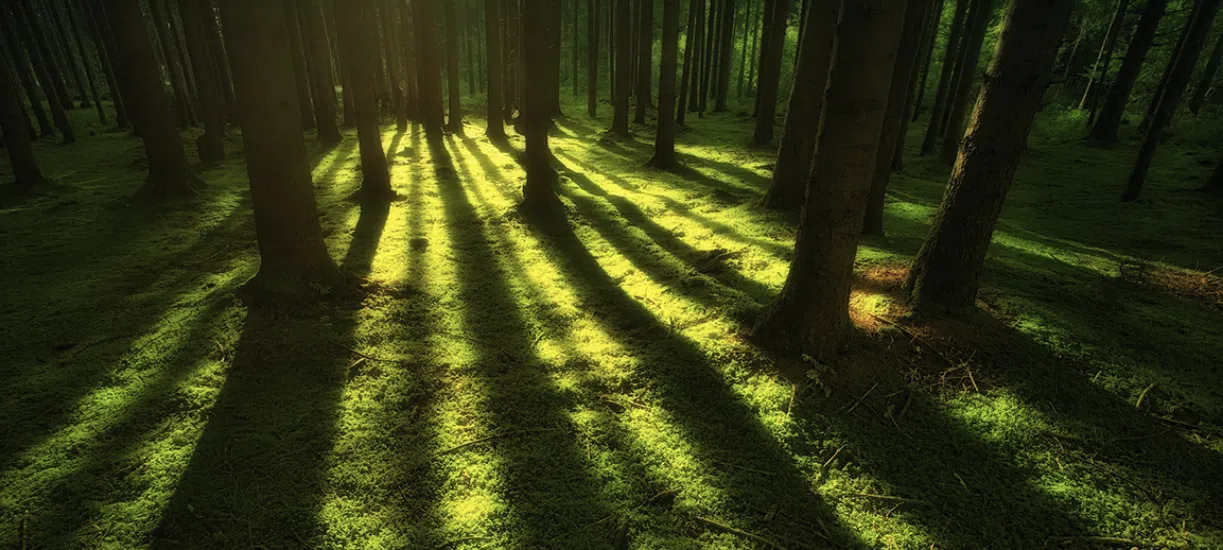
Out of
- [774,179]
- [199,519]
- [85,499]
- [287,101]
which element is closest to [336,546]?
[199,519]

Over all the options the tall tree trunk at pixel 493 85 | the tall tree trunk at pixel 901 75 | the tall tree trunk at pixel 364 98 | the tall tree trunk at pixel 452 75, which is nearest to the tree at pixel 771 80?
the tall tree trunk at pixel 493 85

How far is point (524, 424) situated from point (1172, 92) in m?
11.3

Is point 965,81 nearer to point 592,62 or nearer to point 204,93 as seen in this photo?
point 592,62

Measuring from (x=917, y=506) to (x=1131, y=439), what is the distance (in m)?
1.66

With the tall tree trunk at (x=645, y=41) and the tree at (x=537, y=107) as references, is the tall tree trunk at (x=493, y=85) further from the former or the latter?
the tree at (x=537, y=107)

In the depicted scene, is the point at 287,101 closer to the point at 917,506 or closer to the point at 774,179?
the point at 917,506

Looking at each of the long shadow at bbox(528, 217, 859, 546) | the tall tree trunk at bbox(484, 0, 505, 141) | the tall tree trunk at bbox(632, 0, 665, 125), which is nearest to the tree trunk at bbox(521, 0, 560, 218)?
the long shadow at bbox(528, 217, 859, 546)

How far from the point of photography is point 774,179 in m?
8.33

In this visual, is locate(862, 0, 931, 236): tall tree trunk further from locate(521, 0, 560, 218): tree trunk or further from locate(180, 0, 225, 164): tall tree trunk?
locate(180, 0, 225, 164): tall tree trunk

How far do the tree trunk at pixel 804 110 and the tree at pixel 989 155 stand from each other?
3.61 meters

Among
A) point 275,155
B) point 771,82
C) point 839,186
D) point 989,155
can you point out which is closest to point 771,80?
point 771,82

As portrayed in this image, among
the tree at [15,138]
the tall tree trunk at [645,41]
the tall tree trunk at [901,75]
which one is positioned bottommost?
the tree at [15,138]

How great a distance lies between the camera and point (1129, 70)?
1430 cm

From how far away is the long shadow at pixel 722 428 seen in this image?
9.22 feet
